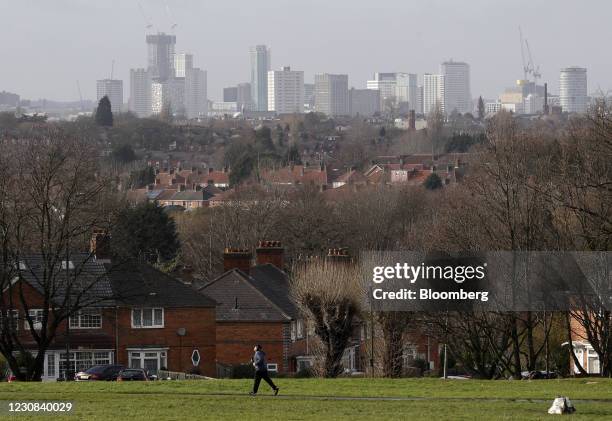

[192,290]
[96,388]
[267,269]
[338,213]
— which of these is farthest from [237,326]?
[338,213]

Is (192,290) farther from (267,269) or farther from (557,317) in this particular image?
(557,317)

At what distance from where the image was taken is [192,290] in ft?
173

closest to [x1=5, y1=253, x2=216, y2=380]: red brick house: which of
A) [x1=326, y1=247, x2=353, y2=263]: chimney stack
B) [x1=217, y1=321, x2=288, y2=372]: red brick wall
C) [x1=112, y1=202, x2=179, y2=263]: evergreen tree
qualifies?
[x1=217, y1=321, x2=288, y2=372]: red brick wall

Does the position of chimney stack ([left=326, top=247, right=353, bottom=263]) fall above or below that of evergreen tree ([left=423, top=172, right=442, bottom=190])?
below

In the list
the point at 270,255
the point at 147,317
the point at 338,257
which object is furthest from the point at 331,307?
the point at 270,255

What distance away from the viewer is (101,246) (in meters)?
52.0

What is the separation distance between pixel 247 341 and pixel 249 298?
1605 mm

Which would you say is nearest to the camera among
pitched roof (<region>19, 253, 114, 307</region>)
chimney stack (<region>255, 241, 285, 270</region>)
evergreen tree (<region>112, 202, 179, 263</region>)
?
pitched roof (<region>19, 253, 114, 307</region>)

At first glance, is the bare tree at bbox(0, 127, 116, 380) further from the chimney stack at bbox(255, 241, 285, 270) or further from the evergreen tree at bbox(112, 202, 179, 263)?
the evergreen tree at bbox(112, 202, 179, 263)

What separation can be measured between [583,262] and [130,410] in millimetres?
16672

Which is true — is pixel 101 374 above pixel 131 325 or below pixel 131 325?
below

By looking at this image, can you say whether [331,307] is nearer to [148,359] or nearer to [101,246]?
[148,359]

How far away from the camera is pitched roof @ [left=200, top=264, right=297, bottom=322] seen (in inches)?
2100

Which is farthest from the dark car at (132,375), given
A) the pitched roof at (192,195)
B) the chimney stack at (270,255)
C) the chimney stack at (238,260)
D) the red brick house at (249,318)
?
the pitched roof at (192,195)
